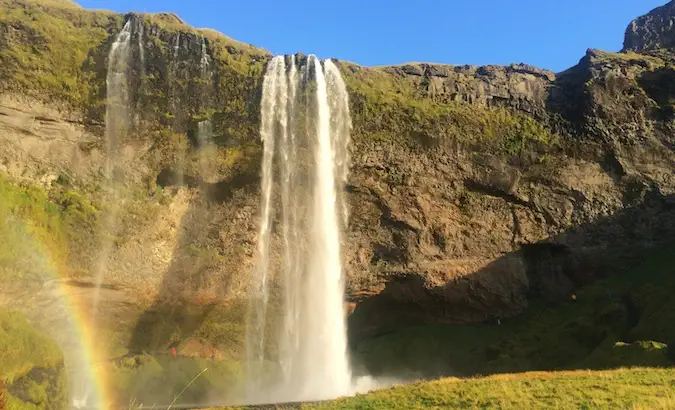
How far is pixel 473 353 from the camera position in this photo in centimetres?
3953

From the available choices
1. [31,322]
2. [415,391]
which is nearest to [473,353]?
[415,391]

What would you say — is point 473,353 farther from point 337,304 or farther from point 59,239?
point 59,239

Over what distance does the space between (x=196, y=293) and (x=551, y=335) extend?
985 inches

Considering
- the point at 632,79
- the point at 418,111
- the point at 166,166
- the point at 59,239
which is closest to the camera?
the point at 59,239

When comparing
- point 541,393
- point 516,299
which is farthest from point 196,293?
point 541,393

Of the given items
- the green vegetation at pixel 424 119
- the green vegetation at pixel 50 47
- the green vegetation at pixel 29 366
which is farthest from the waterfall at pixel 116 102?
the green vegetation at pixel 424 119

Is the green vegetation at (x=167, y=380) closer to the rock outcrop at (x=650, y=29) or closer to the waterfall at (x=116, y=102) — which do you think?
the waterfall at (x=116, y=102)

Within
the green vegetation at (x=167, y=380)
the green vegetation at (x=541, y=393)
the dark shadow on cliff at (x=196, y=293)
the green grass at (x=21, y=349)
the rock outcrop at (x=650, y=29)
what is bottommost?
the green vegetation at (x=541, y=393)

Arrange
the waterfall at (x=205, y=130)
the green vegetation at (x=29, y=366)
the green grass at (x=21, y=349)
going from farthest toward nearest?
the waterfall at (x=205, y=130) → the green grass at (x=21, y=349) → the green vegetation at (x=29, y=366)

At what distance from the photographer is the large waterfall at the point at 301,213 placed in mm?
38875

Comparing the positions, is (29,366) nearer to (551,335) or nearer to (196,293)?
(196,293)

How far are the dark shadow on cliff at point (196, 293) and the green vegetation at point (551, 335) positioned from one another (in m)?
10.9

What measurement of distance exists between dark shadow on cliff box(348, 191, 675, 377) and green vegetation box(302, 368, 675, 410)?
59.5 ft

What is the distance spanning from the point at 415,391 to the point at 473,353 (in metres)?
21.9
